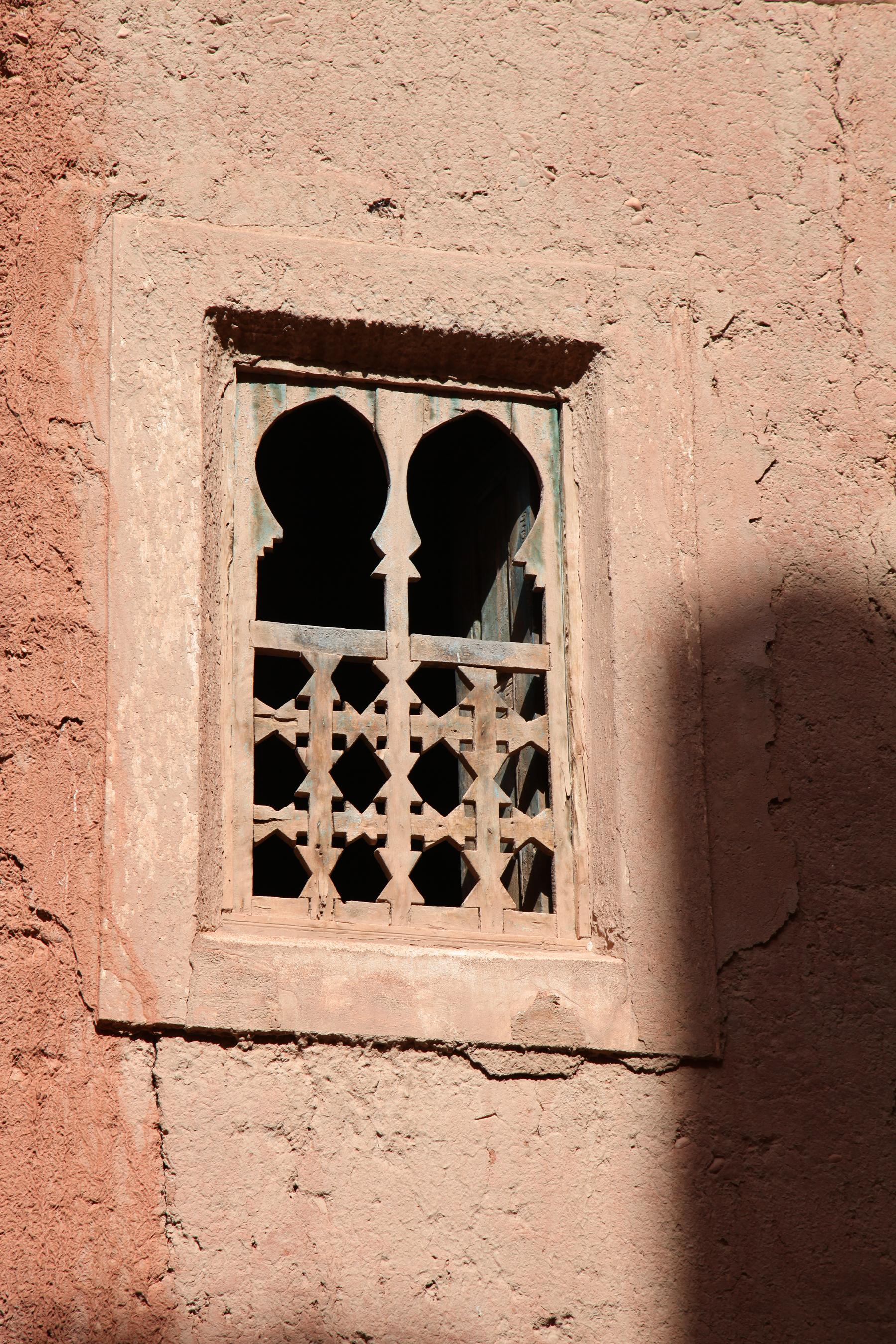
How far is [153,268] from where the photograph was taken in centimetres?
363

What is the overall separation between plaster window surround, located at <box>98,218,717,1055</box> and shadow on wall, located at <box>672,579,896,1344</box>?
8 centimetres

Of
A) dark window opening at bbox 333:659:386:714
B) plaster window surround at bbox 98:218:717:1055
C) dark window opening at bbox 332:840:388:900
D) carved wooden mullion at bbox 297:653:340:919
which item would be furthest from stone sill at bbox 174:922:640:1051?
dark window opening at bbox 333:659:386:714

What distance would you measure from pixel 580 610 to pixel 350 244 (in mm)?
853

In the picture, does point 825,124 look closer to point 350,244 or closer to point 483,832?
point 350,244

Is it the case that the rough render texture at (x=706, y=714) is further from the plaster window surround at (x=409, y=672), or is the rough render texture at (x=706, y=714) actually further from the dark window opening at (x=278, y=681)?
the dark window opening at (x=278, y=681)

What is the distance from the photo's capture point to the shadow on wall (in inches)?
130

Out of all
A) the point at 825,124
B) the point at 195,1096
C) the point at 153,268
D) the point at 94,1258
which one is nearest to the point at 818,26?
the point at 825,124

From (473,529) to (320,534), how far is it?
5.20 feet

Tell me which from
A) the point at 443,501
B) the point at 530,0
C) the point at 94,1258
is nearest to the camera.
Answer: the point at 94,1258

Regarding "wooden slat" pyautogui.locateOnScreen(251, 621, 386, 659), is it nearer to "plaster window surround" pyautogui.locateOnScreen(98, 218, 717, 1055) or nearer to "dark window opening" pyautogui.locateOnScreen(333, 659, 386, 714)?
"plaster window surround" pyautogui.locateOnScreen(98, 218, 717, 1055)

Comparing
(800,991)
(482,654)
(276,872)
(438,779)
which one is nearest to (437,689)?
(438,779)

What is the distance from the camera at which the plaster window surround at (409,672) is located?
10.8 ft

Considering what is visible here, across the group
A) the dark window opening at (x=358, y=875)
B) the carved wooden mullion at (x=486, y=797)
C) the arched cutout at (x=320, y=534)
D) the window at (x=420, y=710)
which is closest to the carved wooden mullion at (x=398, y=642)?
the window at (x=420, y=710)

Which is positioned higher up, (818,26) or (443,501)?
(818,26)
